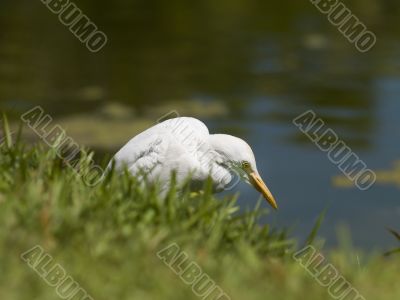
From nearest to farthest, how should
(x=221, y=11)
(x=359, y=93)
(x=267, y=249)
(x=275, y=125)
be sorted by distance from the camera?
(x=267, y=249) < (x=275, y=125) < (x=359, y=93) < (x=221, y=11)

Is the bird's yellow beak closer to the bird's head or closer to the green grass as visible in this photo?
the bird's head

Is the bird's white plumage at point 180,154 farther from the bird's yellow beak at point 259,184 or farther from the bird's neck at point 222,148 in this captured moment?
the bird's yellow beak at point 259,184

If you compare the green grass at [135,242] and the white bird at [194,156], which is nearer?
the green grass at [135,242]

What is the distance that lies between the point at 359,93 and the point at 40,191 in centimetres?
899

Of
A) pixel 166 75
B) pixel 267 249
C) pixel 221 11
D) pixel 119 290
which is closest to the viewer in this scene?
pixel 119 290

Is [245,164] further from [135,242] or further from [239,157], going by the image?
[135,242]

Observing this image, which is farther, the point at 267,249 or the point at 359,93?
the point at 359,93

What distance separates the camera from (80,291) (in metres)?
3.52

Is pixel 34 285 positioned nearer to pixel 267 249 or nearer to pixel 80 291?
pixel 80 291

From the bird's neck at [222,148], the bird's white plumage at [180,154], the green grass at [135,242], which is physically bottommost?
the green grass at [135,242]

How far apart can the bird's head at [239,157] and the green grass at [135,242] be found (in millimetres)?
474

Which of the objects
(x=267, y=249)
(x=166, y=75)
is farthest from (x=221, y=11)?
(x=267, y=249)

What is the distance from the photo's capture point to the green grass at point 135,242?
141 inches

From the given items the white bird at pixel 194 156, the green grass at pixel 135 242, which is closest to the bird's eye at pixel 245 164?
the white bird at pixel 194 156
